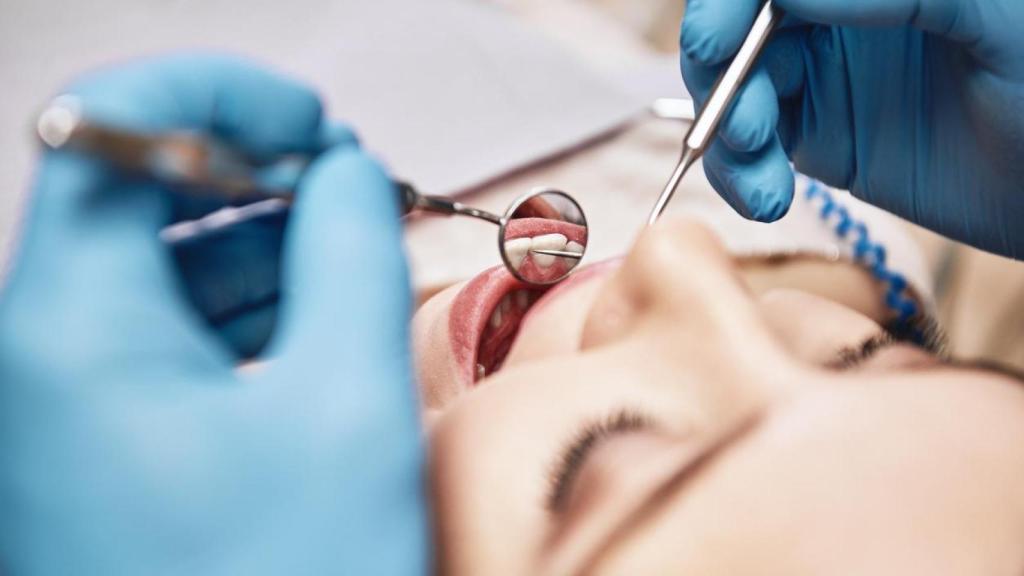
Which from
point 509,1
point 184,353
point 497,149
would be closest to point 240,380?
point 184,353

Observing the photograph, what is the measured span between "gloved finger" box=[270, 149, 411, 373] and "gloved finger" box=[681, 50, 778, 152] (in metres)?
0.43

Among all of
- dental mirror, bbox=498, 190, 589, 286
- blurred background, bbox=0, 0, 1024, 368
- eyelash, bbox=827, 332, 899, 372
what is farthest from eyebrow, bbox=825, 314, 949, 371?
blurred background, bbox=0, 0, 1024, 368

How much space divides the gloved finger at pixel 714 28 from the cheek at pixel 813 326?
10.3 inches

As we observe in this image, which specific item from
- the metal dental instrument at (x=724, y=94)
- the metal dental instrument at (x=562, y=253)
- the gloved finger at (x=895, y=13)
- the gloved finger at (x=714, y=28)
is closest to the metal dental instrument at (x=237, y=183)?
the metal dental instrument at (x=562, y=253)

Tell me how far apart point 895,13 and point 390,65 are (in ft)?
2.34

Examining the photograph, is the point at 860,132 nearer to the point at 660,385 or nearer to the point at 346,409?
the point at 660,385

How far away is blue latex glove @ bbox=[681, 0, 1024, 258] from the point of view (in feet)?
2.63

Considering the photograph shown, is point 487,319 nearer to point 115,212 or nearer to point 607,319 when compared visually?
point 607,319

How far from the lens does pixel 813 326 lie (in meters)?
0.66

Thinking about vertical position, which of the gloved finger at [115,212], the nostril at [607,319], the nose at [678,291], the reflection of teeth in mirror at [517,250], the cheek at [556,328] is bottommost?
the cheek at [556,328]

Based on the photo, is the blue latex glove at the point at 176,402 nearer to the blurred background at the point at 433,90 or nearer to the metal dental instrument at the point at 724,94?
the metal dental instrument at the point at 724,94

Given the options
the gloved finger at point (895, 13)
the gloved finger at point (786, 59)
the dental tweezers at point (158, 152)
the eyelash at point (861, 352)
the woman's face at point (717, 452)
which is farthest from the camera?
the gloved finger at point (786, 59)

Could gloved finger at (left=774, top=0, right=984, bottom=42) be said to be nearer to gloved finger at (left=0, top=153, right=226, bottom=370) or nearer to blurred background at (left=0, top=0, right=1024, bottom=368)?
blurred background at (left=0, top=0, right=1024, bottom=368)

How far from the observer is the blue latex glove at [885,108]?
0.80 metres
